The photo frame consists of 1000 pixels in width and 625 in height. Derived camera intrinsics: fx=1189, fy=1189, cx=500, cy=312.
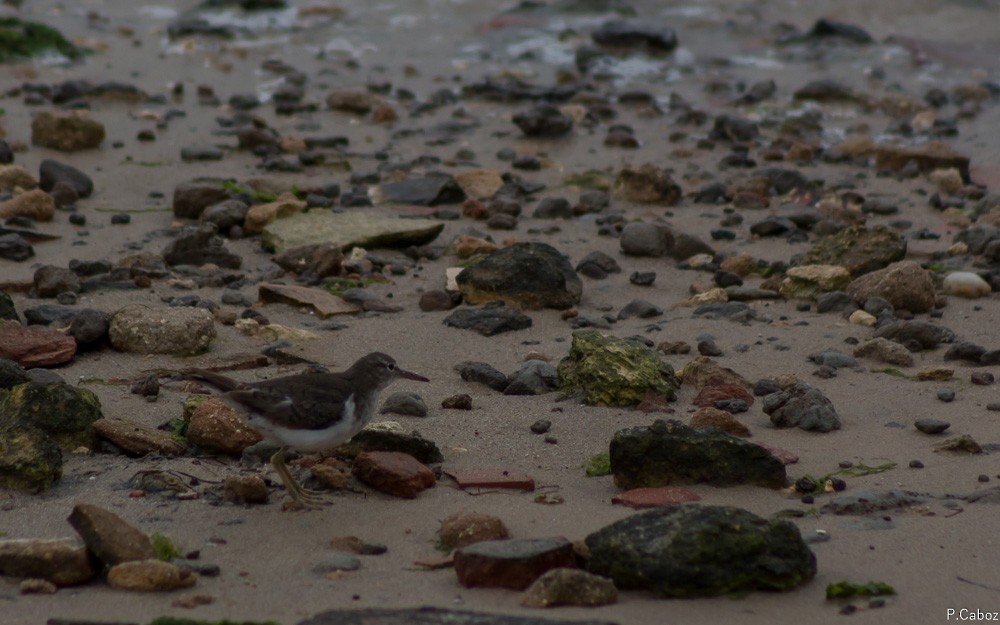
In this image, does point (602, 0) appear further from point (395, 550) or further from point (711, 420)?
point (395, 550)

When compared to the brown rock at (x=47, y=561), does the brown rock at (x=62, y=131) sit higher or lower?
higher

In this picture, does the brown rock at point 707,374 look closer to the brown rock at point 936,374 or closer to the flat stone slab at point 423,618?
the brown rock at point 936,374

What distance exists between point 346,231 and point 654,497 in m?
4.23

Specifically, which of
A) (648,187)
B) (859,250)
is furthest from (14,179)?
(859,250)

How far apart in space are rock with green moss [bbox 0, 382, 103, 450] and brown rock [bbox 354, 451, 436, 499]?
3.81 feet

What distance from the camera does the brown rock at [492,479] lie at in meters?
4.66

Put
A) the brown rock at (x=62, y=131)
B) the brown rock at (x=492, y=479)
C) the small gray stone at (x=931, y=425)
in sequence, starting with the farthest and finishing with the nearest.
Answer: the brown rock at (x=62, y=131)
the small gray stone at (x=931, y=425)
the brown rock at (x=492, y=479)

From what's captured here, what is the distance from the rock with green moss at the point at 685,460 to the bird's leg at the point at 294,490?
1.15 meters

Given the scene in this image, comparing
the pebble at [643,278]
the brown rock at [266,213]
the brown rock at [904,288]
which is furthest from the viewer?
the brown rock at [266,213]

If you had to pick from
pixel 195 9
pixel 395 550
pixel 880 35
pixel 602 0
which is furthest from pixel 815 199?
pixel 195 9

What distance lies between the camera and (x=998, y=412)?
17.7ft

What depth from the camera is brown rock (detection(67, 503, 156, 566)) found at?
3836 millimetres

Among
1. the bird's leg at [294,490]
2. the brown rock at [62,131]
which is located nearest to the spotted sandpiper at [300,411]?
the bird's leg at [294,490]

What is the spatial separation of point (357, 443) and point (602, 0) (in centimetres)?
1347
